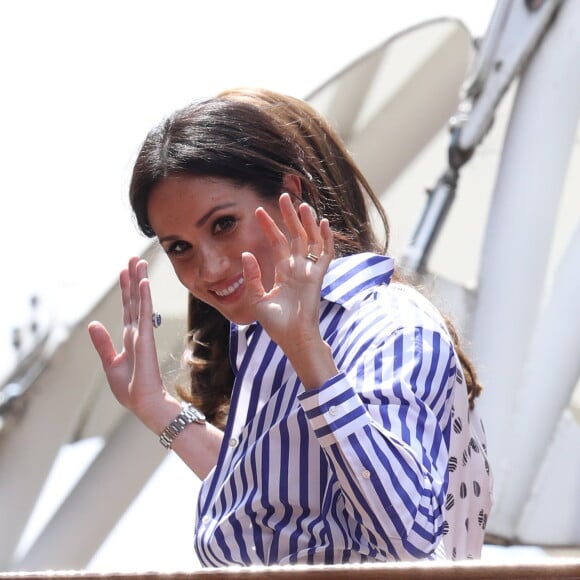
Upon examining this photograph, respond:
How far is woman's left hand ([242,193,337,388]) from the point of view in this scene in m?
1.15

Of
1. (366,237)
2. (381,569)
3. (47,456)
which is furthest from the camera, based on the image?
(47,456)

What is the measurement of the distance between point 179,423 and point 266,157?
1.33 ft

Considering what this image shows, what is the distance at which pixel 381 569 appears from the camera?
2.88 ft

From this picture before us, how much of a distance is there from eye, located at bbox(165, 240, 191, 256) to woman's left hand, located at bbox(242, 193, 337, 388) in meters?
0.25

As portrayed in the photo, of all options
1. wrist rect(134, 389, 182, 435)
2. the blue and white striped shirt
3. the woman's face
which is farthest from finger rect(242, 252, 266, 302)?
wrist rect(134, 389, 182, 435)

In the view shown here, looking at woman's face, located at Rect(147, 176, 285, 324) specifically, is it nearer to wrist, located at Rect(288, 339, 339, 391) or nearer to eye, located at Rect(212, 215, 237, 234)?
eye, located at Rect(212, 215, 237, 234)

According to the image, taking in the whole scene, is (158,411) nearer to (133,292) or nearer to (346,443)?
(133,292)

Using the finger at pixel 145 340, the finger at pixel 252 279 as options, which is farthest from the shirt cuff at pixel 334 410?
the finger at pixel 145 340

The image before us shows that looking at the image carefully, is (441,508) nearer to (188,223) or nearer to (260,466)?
(260,466)

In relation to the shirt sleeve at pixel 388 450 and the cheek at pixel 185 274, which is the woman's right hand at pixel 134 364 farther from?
the shirt sleeve at pixel 388 450

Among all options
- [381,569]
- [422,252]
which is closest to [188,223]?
[381,569]

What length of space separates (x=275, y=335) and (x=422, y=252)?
286 cm

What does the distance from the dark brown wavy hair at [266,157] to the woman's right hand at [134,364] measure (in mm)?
80

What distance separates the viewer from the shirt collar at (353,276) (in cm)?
135
